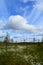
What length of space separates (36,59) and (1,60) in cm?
602

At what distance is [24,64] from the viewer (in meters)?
30.3

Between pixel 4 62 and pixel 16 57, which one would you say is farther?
pixel 16 57

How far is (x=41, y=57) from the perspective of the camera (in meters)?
34.8

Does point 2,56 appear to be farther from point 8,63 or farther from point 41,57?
point 41,57

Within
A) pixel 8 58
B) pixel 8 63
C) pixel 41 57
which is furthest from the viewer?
pixel 41 57

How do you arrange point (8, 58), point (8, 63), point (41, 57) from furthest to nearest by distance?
point (41, 57) → point (8, 58) → point (8, 63)

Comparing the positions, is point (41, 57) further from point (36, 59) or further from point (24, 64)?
point (24, 64)

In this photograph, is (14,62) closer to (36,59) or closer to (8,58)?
Answer: (8,58)

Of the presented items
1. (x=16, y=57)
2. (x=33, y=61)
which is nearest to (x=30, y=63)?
(x=33, y=61)

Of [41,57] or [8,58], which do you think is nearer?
[8,58]

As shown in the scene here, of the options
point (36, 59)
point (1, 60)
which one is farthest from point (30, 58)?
point (1, 60)

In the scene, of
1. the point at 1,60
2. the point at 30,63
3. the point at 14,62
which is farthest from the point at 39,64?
the point at 1,60

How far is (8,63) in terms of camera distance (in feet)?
98.1

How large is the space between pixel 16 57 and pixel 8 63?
3.78 metres
